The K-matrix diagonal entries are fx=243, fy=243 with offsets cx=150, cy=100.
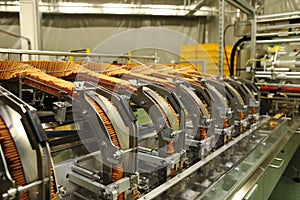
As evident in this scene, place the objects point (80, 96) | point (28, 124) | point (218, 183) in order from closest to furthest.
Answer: point (28, 124) < point (80, 96) < point (218, 183)

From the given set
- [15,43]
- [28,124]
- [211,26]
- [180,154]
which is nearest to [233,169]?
[180,154]

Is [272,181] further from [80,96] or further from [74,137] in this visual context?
[80,96]

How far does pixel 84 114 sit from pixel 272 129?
66.2 inches

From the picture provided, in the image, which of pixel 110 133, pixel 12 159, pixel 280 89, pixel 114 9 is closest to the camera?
pixel 12 159

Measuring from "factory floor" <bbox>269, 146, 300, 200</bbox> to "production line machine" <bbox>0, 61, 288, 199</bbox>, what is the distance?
1587 millimetres

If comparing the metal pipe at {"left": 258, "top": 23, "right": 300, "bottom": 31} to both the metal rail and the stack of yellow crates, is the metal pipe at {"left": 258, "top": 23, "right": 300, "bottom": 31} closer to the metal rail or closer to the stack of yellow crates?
the stack of yellow crates

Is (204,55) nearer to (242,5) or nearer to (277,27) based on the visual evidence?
(242,5)

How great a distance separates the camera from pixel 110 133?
2.52 ft

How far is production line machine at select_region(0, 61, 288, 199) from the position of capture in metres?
0.57

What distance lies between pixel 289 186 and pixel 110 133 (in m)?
2.94

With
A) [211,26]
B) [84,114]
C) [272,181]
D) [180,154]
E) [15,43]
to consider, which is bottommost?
[272,181]

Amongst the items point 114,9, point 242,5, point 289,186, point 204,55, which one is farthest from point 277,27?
point 114,9

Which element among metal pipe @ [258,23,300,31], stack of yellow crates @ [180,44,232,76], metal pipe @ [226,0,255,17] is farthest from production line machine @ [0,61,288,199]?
metal pipe @ [258,23,300,31]

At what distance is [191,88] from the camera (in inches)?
53.2
